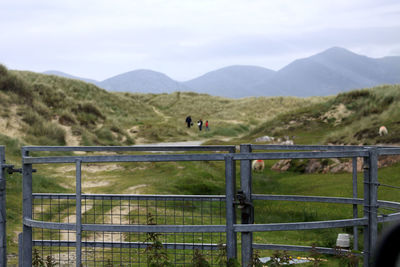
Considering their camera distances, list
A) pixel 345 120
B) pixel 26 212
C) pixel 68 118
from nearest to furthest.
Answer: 1. pixel 26 212
2. pixel 68 118
3. pixel 345 120

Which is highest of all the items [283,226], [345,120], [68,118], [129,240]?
[68,118]

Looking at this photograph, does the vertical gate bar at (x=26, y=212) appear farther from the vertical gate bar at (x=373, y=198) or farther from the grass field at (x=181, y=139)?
the vertical gate bar at (x=373, y=198)

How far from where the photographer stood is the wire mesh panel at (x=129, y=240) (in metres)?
6.05

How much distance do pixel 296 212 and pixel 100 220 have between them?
521 centimetres

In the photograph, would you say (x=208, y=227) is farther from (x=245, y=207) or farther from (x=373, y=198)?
(x=373, y=198)

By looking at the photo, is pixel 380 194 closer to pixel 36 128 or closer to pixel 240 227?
pixel 240 227

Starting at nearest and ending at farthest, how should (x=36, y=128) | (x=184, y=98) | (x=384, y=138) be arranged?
(x=384, y=138), (x=36, y=128), (x=184, y=98)

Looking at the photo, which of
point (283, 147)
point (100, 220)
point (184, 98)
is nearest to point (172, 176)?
point (100, 220)

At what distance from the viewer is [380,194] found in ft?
45.1

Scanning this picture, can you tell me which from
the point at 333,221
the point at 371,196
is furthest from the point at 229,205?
the point at 371,196

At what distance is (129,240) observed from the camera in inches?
240

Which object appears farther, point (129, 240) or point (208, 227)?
point (129, 240)

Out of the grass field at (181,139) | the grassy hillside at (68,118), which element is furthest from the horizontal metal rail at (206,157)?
the grassy hillside at (68,118)

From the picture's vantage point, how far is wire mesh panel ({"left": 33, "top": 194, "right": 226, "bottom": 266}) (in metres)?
6.05
